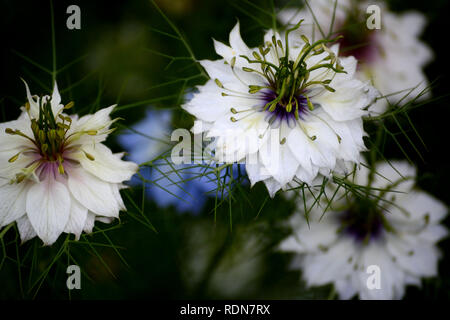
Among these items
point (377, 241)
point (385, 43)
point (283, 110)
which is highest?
point (385, 43)

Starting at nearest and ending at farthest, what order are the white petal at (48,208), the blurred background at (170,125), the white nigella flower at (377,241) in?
the white petal at (48,208) → the white nigella flower at (377,241) → the blurred background at (170,125)

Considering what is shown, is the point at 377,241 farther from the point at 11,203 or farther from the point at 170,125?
the point at 11,203

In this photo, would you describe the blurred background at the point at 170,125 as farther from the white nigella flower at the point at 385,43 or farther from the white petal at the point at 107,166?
the white petal at the point at 107,166

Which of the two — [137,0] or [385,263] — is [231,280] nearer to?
[385,263]

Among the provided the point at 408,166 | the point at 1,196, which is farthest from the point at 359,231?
the point at 1,196

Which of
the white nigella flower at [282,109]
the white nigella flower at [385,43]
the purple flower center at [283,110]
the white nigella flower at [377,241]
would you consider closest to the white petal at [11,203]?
the white nigella flower at [282,109]

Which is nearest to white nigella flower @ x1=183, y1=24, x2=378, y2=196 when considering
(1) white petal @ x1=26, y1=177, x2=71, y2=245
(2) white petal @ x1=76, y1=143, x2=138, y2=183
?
(2) white petal @ x1=76, y1=143, x2=138, y2=183

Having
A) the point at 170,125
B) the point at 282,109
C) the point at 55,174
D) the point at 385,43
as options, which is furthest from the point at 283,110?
the point at 385,43
